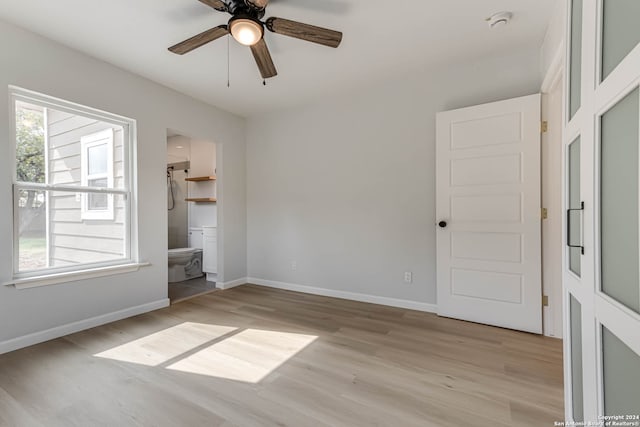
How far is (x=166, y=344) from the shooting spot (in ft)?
7.91

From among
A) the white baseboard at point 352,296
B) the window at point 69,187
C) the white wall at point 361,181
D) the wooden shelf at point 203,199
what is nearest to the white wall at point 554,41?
the white wall at point 361,181

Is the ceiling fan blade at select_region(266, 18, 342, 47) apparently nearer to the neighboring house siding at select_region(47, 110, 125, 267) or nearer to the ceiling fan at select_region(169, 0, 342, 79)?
the ceiling fan at select_region(169, 0, 342, 79)

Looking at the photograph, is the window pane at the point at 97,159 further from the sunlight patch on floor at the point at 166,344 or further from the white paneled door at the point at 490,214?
the white paneled door at the point at 490,214

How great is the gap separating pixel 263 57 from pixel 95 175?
2.14 metres

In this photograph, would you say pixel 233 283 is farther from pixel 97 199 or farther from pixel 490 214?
pixel 490 214

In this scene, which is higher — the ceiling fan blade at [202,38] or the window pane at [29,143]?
the ceiling fan blade at [202,38]

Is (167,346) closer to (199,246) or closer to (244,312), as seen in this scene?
(244,312)

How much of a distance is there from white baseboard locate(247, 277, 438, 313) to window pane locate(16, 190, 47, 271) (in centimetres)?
250

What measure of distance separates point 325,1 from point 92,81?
234 centimetres

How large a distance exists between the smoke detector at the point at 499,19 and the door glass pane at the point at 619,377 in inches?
90.4

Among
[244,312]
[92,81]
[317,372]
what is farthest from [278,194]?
[317,372]

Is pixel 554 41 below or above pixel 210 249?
above

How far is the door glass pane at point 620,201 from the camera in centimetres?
79

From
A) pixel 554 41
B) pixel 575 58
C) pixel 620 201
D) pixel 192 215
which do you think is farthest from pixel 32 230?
pixel 554 41
